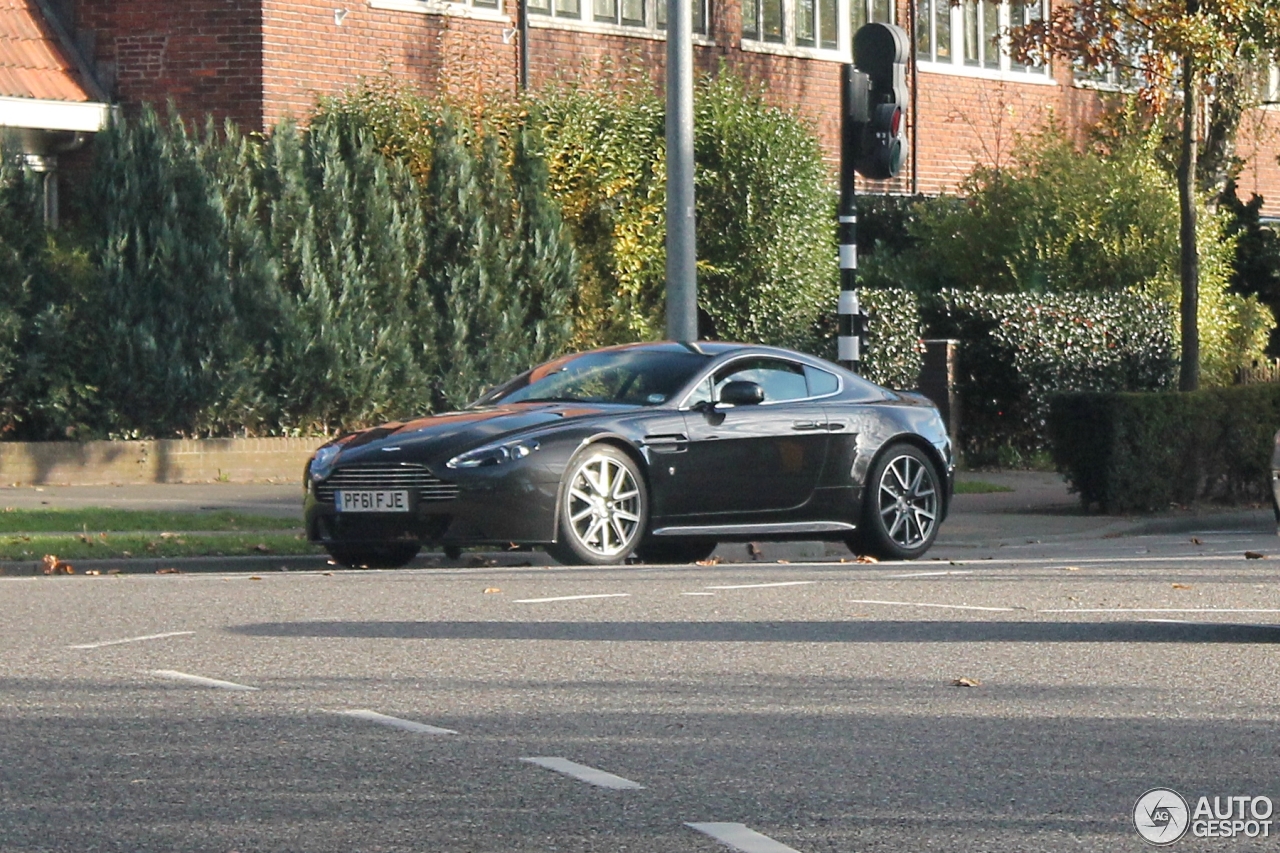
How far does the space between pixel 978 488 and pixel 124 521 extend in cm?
891

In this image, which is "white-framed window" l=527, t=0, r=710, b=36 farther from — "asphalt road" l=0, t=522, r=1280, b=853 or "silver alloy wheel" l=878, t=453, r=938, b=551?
"asphalt road" l=0, t=522, r=1280, b=853

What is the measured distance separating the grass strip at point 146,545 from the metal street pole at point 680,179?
406 cm

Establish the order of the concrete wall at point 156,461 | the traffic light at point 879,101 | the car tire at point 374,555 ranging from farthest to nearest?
1. the concrete wall at point 156,461
2. the traffic light at point 879,101
3. the car tire at point 374,555

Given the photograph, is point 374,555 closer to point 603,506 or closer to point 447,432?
point 447,432

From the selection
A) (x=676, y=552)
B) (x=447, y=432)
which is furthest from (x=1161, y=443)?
(x=447, y=432)

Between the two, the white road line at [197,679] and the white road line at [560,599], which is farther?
the white road line at [560,599]

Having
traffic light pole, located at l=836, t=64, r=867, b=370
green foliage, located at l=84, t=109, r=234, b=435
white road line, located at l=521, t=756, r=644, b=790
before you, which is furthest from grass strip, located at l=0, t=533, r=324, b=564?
white road line, located at l=521, t=756, r=644, b=790

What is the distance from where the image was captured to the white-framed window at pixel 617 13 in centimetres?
2712

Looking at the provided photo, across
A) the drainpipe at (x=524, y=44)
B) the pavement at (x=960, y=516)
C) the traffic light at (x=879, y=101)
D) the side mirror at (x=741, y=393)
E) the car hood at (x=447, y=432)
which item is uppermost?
the drainpipe at (x=524, y=44)

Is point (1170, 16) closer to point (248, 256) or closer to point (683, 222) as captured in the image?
point (683, 222)

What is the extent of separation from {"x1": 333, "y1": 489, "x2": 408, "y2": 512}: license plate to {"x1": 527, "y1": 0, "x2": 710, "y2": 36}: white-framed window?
14.4m

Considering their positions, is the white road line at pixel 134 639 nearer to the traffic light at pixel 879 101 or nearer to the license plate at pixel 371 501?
the license plate at pixel 371 501

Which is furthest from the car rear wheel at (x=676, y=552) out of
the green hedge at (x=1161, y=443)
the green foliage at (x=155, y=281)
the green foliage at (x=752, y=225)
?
the green foliage at (x=752, y=225)

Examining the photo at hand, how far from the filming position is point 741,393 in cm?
1399
